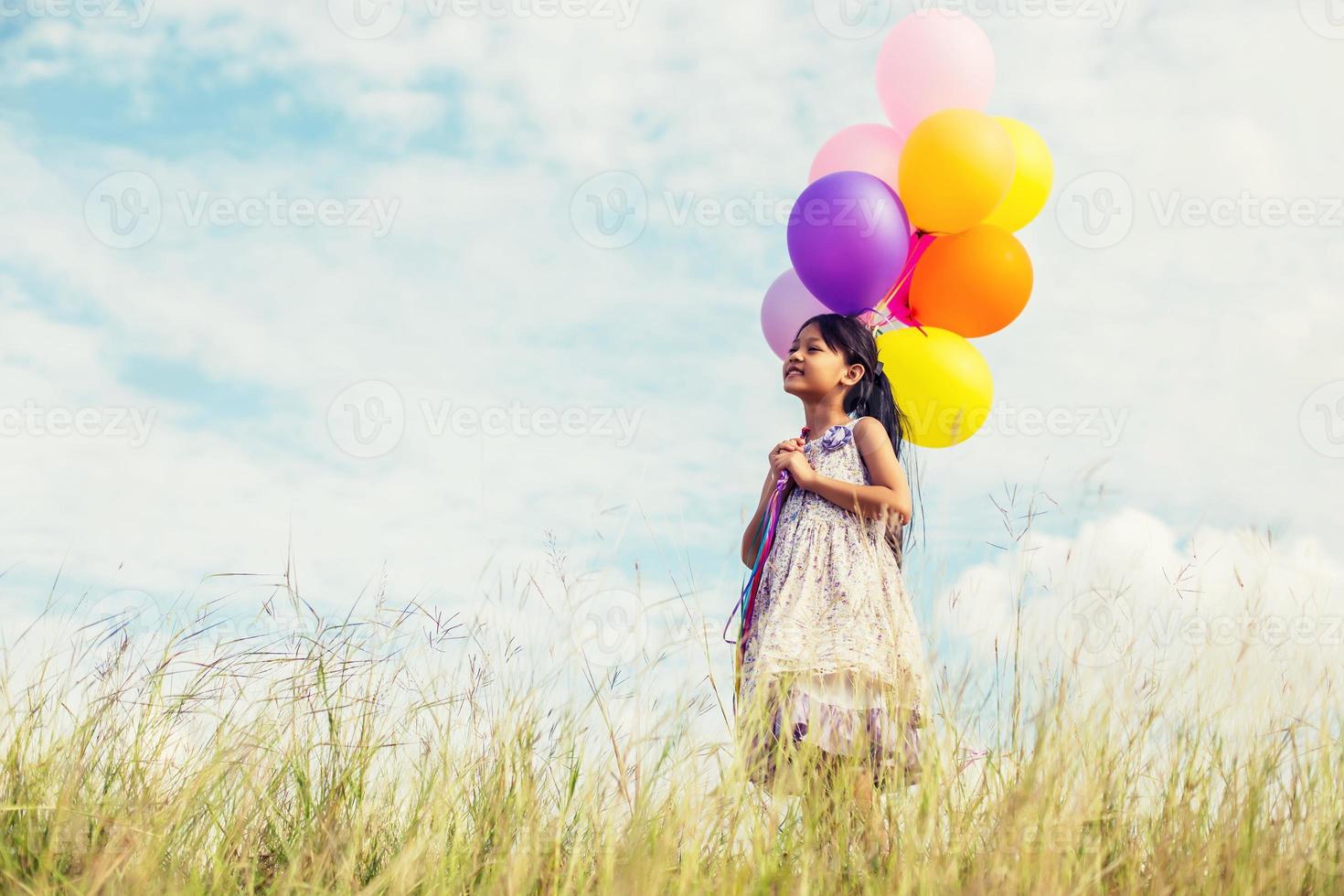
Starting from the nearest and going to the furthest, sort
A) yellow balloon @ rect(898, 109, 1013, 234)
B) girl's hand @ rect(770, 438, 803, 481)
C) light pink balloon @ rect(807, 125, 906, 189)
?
1. girl's hand @ rect(770, 438, 803, 481)
2. yellow balloon @ rect(898, 109, 1013, 234)
3. light pink balloon @ rect(807, 125, 906, 189)

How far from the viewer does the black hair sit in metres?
3.58

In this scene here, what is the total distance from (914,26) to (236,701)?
11.5ft

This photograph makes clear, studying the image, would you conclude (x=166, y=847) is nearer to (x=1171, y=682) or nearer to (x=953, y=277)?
(x=1171, y=682)

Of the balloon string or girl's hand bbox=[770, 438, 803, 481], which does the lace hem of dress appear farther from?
the balloon string

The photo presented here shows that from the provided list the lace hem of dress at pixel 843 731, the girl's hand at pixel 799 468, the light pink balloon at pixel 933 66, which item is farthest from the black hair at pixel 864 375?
the light pink balloon at pixel 933 66

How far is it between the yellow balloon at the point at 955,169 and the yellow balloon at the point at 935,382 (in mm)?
471

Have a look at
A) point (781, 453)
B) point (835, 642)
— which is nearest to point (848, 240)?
point (781, 453)

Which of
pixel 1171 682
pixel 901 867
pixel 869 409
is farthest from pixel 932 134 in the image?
pixel 901 867

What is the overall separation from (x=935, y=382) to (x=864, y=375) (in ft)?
1.04

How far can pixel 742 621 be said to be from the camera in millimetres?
3365

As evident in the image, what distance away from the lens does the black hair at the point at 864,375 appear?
358cm

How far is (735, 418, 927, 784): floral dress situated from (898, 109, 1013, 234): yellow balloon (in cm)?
107

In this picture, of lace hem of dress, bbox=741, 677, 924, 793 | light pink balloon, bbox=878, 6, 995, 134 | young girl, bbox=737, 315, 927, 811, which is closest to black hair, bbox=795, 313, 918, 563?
young girl, bbox=737, 315, 927, 811

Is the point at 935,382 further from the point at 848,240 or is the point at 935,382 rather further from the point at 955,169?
the point at 955,169
